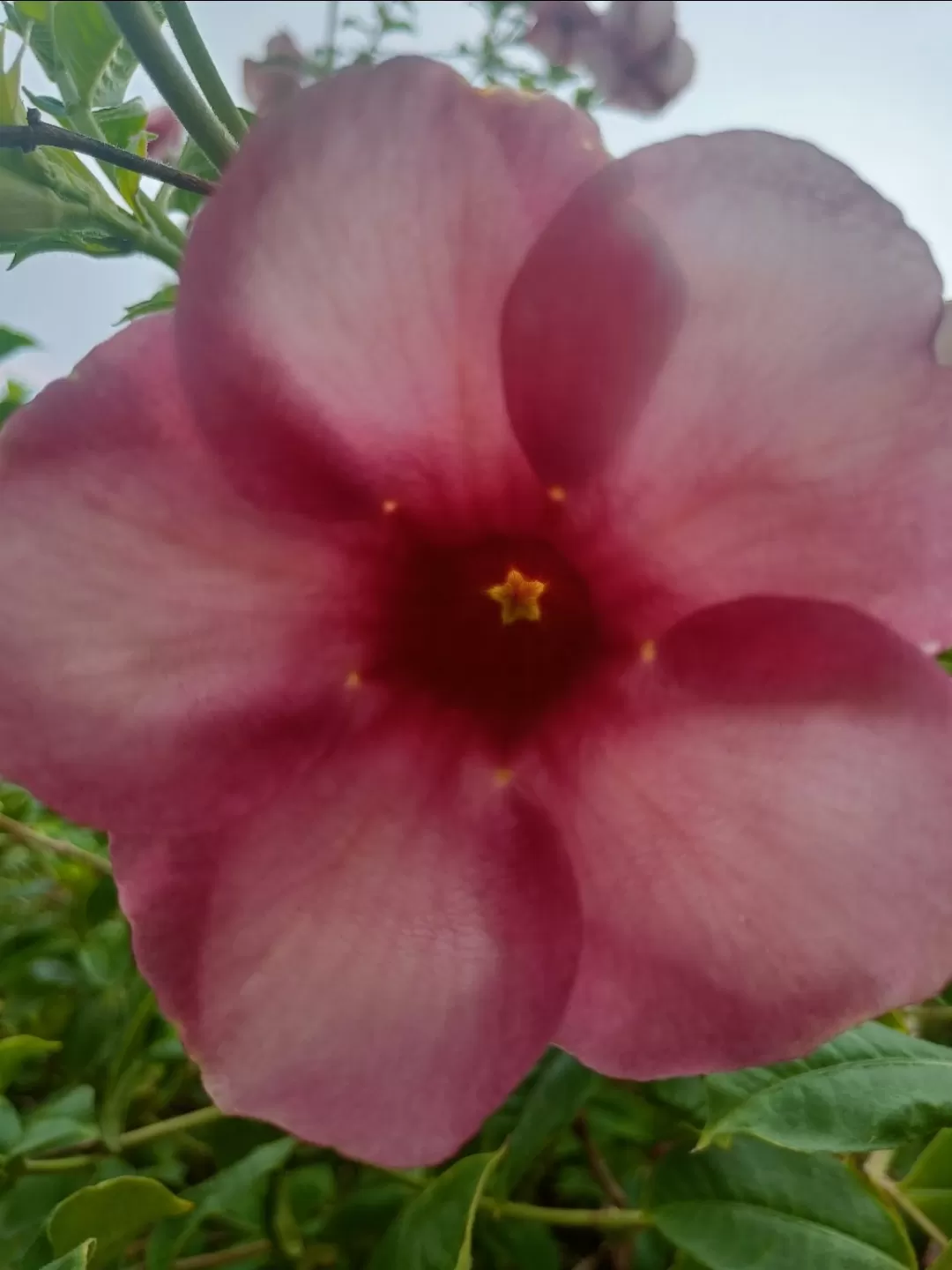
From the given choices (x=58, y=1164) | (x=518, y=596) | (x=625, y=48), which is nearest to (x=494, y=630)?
(x=518, y=596)

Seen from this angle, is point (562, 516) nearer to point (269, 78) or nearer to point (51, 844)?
point (269, 78)

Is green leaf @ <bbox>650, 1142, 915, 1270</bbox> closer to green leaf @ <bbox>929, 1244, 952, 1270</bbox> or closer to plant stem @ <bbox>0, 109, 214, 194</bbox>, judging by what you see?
green leaf @ <bbox>929, 1244, 952, 1270</bbox>

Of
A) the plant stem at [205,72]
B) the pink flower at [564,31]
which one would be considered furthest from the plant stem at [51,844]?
the pink flower at [564,31]

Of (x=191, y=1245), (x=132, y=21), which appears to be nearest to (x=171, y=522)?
(x=132, y=21)

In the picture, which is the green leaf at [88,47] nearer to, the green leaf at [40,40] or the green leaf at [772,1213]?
the green leaf at [40,40]

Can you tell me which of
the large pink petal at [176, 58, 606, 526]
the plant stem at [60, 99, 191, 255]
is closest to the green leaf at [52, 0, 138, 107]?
the plant stem at [60, 99, 191, 255]

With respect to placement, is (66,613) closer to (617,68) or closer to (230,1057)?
(230,1057)
